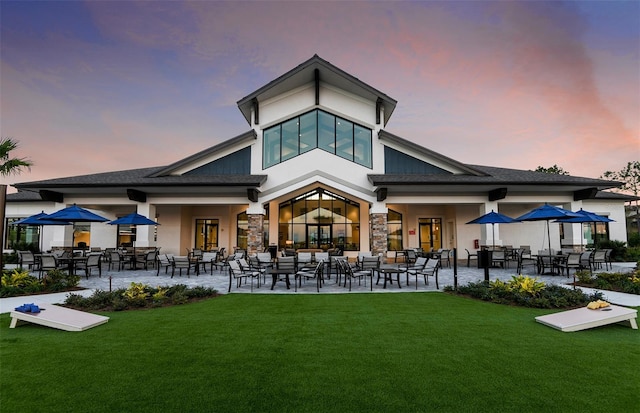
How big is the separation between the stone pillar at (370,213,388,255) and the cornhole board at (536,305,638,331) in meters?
11.3

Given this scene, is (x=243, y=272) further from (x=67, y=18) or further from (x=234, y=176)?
(x=67, y=18)

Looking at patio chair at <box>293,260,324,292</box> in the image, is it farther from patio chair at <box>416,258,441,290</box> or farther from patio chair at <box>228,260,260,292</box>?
patio chair at <box>416,258,441,290</box>

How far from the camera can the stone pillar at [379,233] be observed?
1752cm

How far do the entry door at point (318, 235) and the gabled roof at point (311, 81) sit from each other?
813cm

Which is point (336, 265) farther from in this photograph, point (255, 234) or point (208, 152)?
point (208, 152)

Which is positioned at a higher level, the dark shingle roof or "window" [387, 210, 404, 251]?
the dark shingle roof

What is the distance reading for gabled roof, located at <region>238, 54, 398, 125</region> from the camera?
16453mm

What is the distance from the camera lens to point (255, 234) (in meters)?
17.6

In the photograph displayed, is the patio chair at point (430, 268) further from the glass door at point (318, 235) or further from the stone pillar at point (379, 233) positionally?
the glass door at point (318, 235)

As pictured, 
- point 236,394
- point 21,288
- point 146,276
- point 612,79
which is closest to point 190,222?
point 146,276

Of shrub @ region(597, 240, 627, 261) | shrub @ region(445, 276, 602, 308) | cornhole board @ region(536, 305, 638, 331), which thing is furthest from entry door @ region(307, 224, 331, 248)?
shrub @ region(597, 240, 627, 261)

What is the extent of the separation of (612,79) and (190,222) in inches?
956

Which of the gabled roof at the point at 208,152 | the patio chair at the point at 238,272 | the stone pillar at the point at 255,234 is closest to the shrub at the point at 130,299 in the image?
the patio chair at the point at 238,272

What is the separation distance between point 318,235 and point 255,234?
480 cm
